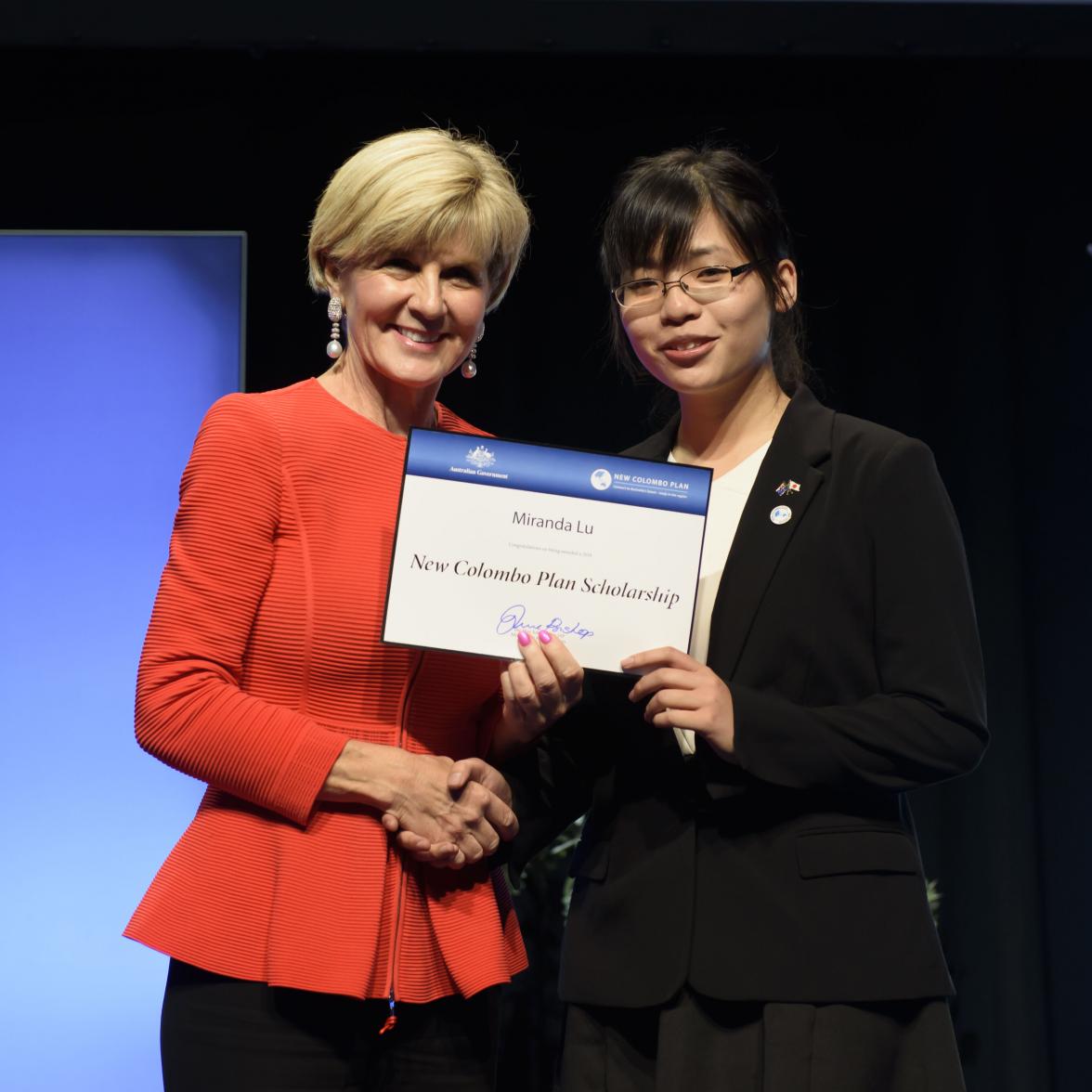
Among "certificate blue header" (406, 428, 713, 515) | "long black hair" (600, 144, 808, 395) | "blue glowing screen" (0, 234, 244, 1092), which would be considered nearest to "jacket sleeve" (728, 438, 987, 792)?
"certificate blue header" (406, 428, 713, 515)

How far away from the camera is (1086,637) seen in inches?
158

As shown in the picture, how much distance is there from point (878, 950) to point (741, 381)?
2.39 ft

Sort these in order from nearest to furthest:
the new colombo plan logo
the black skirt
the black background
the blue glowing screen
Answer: the black skirt
the new colombo plan logo
the blue glowing screen
the black background

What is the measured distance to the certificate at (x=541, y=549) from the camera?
1.57 m

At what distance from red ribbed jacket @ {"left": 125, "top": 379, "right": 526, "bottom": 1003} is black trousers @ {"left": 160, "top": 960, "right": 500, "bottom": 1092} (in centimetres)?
4

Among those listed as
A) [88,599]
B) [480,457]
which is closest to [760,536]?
[480,457]

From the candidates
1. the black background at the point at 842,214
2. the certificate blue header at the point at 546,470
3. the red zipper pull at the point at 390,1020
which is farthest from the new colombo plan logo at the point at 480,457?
the black background at the point at 842,214

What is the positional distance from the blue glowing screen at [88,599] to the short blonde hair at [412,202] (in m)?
1.77

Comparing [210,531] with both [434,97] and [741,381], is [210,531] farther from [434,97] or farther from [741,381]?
[434,97]

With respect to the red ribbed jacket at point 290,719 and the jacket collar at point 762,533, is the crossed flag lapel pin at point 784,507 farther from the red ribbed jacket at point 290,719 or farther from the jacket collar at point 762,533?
the red ribbed jacket at point 290,719

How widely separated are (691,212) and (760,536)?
1.43ft

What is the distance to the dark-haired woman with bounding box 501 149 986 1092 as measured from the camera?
1510mm
